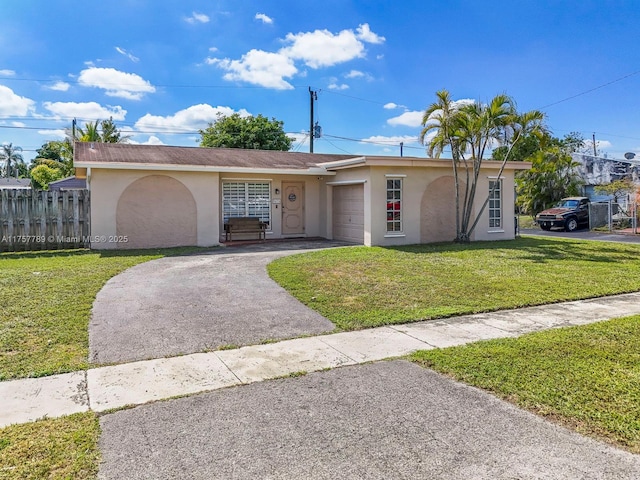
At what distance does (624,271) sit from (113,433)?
410 inches

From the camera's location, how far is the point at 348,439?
10.3 feet

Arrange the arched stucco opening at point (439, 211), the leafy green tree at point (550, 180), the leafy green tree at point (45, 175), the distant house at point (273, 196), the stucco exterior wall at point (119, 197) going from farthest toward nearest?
1. the leafy green tree at point (45, 175)
2. the leafy green tree at point (550, 180)
3. the arched stucco opening at point (439, 211)
4. the distant house at point (273, 196)
5. the stucco exterior wall at point (119, 197)

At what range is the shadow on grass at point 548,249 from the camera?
479 inches

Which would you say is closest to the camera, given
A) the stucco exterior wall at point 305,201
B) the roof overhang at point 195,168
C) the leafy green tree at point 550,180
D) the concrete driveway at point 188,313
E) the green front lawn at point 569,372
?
the green front lawn at point 569,372

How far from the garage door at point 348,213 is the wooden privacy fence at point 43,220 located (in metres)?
8.00

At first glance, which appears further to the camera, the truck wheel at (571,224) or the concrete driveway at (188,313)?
the truck wheel at (571,224)

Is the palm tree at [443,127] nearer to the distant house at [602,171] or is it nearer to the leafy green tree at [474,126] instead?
the leafy green tree at [474,126]

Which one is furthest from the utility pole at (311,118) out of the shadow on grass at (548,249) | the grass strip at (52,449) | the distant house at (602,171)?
the grass strip at (52,449)

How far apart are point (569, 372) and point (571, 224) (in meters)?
21.0

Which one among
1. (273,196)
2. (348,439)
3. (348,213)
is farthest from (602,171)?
(348,439)

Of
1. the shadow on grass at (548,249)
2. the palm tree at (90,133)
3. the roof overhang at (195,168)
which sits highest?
the palm tree at (90,133)

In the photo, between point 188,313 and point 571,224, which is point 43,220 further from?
point 571,224

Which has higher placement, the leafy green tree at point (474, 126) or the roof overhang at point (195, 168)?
the leafy green tree at point (474, 126)

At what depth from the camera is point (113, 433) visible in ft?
10.6
